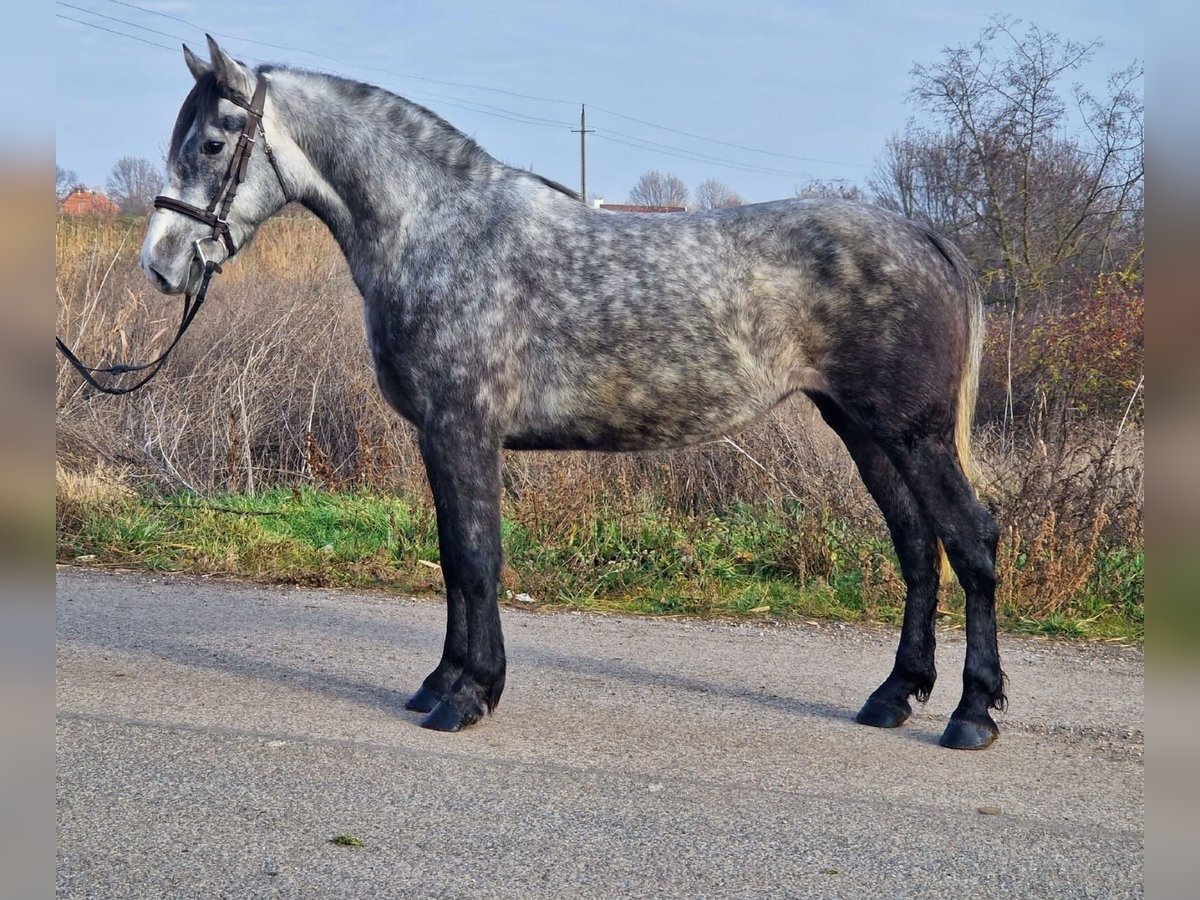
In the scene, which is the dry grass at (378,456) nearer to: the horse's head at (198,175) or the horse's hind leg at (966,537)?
the horse's hind leg at (966,537)

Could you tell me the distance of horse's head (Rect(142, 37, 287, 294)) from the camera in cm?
470

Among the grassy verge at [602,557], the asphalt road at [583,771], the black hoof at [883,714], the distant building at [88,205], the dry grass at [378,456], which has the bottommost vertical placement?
the asphalt road at [583,771]

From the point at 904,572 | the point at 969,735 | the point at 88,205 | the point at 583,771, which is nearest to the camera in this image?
the point at 583,771

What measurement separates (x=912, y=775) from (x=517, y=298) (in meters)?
2.39

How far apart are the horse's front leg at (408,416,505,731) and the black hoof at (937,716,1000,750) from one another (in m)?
1.79

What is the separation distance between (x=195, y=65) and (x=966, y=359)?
339cm

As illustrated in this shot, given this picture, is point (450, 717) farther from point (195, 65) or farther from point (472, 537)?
point (195, 65)

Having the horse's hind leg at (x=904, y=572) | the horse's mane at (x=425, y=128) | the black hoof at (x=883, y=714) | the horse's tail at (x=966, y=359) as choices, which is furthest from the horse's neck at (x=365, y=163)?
the black hoof at (x=883, y=714)

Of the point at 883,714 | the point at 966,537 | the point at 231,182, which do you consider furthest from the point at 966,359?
the point at 231,182

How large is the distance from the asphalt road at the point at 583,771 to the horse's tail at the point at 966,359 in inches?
40.4

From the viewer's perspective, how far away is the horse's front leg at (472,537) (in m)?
4.71

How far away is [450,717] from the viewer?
4621 millimetres

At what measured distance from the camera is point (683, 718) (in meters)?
4.82

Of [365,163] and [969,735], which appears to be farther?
[365,163]
